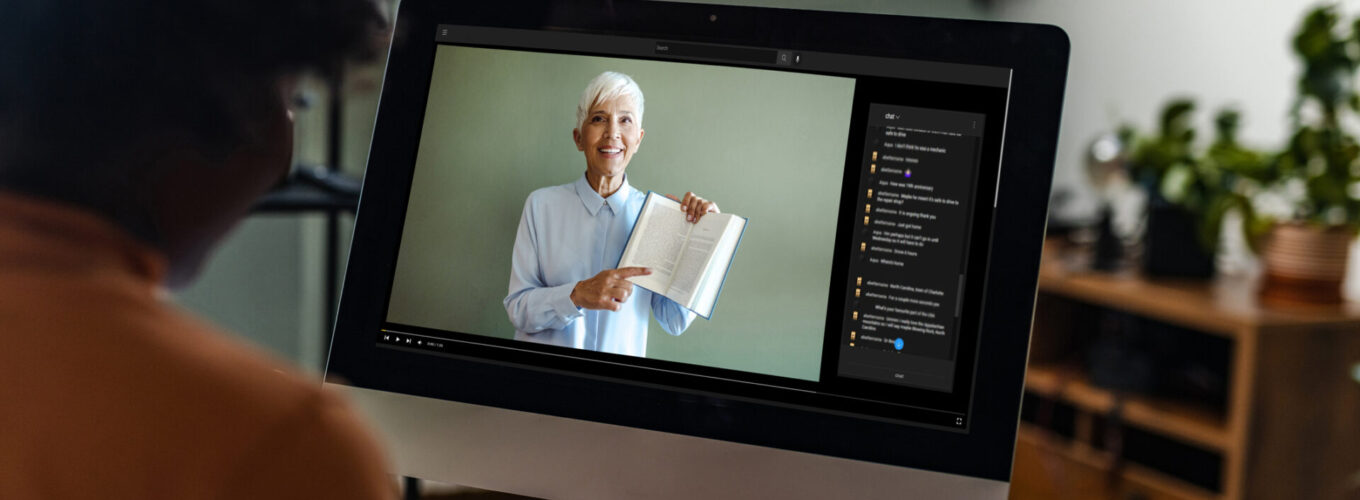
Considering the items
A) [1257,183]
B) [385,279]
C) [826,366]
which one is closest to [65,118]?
[385,279]

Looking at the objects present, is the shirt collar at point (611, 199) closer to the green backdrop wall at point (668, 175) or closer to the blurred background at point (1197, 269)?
the green backdrop wall at point (668, 175)

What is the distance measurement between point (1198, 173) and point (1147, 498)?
1.97 ft

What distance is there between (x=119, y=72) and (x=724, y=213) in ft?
0.98

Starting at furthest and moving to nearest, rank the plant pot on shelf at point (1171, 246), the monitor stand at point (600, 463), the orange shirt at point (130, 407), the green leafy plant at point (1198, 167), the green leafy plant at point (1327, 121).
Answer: the plant pot on shelf at point (1171, 246)
the green leafy plant at point (1198, 167)
the green leafy plant at point (1327, 121)
the monitor stand at point (600, 463)
the orange shirt at point (130, 407)

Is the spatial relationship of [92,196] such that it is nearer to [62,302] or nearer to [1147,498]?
[62,302]

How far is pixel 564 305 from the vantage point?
50cm

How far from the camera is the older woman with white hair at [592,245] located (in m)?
0.50

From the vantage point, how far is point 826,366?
1.55 feet

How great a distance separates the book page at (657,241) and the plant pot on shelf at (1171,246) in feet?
4.55

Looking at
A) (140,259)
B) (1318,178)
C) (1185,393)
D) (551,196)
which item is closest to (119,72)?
(140,259)

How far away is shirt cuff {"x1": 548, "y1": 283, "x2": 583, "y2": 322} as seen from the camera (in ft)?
1.65

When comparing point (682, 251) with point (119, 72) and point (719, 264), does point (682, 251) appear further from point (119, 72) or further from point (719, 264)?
point (119, 72)

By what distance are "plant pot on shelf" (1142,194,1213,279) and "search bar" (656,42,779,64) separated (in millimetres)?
1352

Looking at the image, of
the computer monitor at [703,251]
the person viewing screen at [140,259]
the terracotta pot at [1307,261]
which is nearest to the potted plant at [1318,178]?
the terracotta pot at [1307,261]
